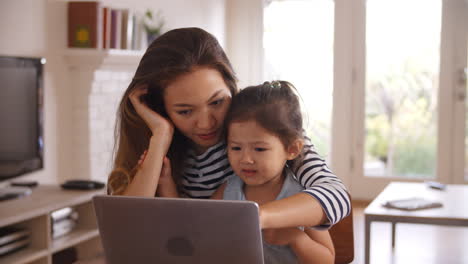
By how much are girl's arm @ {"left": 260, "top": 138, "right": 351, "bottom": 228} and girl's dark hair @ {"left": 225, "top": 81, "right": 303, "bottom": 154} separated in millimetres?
89

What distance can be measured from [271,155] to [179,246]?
1.28 feet

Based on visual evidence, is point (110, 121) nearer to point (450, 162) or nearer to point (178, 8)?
point (178, 8)

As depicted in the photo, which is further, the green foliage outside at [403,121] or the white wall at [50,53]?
the green foliage outside at [403,121]

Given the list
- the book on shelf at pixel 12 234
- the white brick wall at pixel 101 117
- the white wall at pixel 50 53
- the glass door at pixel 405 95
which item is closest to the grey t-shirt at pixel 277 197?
the book on shelf at pixel 12 234

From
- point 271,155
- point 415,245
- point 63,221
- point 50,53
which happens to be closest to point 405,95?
point 415,245

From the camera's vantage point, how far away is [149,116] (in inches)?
58.9

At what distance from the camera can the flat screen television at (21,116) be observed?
9.53 ft

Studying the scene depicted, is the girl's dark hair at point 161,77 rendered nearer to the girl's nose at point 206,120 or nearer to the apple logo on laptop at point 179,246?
the girl's nose at point 206,120

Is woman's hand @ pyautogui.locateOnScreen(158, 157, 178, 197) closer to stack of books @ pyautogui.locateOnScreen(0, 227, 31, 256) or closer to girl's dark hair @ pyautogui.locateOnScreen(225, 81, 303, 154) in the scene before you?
girl's dark hair @ pyautogui.locateOnScreen(225, 81, 303, 154)

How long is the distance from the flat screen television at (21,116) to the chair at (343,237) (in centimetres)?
187

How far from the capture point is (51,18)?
3363 mm

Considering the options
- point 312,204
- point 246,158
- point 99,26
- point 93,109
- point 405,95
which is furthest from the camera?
point 405,95

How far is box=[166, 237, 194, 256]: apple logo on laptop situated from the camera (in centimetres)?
104

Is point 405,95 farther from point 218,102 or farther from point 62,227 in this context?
point 218,102
